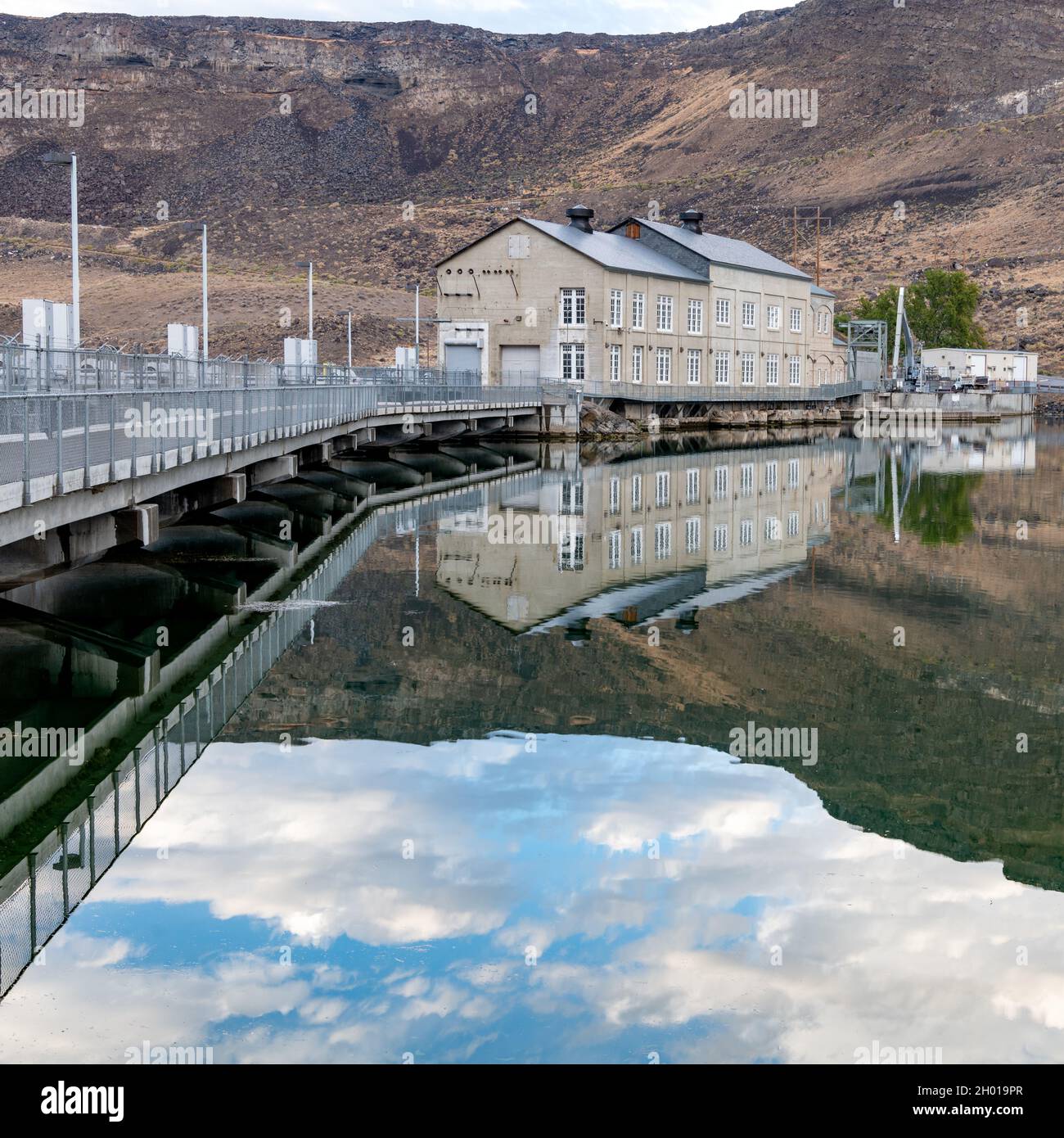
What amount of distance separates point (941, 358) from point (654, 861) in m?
99.5

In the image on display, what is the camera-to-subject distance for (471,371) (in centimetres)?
6538

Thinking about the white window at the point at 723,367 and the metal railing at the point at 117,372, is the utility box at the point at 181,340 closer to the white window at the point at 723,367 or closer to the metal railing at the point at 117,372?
the metal railing at the point at 117,372

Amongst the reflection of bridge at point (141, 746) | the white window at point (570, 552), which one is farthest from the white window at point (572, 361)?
the reflection of bridge at point (141, 746)

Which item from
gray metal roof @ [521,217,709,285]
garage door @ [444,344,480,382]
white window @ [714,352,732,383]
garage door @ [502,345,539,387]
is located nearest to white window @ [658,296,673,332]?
gray metal roof @ [521,217,709,285]

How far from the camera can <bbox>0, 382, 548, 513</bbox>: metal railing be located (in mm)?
16094

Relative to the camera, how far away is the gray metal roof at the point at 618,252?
2680 inches

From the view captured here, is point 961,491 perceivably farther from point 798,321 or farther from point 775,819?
point 798,321

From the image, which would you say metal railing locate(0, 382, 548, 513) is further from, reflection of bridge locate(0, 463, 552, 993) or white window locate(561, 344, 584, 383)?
white window locate(561, 344, 584, 383)

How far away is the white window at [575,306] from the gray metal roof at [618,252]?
1.63 metres

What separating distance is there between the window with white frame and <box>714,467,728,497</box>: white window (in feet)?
29.0

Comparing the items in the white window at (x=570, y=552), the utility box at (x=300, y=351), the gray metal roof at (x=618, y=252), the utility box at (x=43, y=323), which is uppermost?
the gray metal roof at (x=618, y=252)
